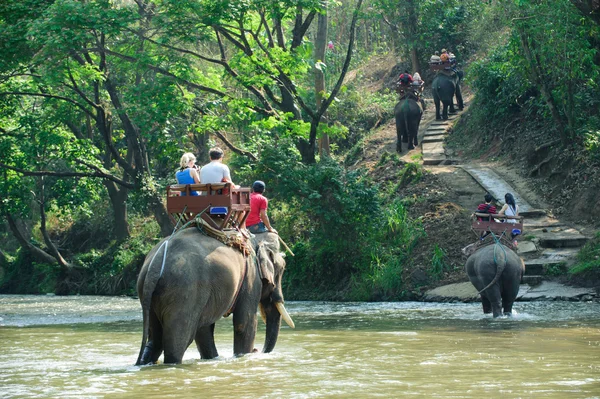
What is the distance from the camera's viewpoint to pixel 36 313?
21125 mm

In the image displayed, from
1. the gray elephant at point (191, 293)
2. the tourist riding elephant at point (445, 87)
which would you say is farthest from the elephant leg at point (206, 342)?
the tourist riding elephant at point (445, 87)

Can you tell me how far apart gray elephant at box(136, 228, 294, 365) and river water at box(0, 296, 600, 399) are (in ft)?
0.91

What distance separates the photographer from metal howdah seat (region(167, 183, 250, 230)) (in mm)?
11352

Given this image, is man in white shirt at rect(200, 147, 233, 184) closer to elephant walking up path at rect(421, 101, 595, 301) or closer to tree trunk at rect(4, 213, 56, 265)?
elephant walking up path at rect(421, 101, 595, 301)

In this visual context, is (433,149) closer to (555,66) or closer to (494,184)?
(494,184)

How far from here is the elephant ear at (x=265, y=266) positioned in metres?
12.0

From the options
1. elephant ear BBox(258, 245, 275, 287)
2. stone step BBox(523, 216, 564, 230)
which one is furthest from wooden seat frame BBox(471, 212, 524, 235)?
elephant ear BBox(258, 245, 275, 287)

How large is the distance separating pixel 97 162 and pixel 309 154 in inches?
274

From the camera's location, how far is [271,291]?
12367 mm

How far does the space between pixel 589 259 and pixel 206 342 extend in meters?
10.2

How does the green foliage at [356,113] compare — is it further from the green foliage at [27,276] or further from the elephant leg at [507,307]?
the elephant leg at [507,307]

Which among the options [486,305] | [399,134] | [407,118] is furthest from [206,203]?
[399,134]

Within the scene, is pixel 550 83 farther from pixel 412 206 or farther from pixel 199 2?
pixel 199 2

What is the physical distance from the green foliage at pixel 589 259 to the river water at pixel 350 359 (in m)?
1.06
